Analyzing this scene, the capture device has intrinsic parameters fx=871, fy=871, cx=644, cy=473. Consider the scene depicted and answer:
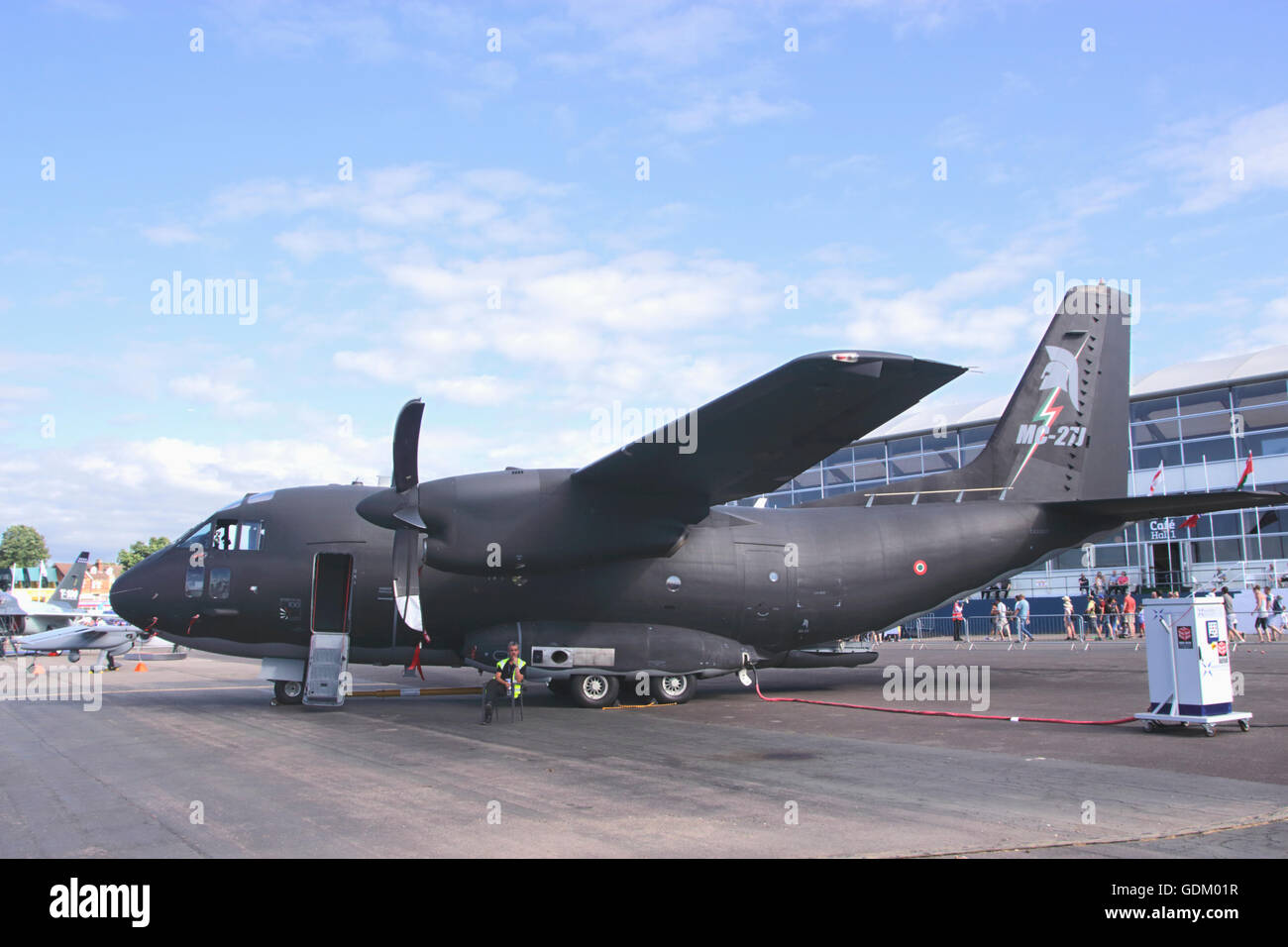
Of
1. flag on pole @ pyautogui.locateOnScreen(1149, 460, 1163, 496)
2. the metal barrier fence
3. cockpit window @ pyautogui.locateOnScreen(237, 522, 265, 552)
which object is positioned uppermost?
flag on pole @ pyautogui.locateOnScreen(1149, 460, 1163, 496)

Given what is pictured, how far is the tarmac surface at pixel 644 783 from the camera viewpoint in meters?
6.13

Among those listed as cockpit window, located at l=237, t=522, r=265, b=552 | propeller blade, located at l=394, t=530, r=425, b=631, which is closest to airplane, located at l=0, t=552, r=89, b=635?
cockpit window, located at l=237, t=522, r=265, b=552

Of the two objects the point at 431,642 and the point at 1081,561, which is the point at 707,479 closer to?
the point at 431,642

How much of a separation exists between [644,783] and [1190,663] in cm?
742

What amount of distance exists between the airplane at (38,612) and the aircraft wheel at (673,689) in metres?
42.9

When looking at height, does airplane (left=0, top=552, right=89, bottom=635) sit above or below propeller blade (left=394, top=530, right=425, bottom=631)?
below

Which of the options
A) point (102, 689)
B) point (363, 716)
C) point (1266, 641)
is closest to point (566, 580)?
point (363, 716)

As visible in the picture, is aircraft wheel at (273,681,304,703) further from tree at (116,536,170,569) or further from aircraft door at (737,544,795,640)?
tree at (116,536,170,569)

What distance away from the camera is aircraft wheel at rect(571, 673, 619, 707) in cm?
1509

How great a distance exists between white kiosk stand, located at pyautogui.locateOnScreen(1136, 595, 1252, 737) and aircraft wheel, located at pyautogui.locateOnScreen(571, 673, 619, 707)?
803 centimetres

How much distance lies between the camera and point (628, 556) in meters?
14.8

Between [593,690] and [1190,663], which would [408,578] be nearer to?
[593,690]

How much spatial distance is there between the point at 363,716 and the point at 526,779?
6762 mm

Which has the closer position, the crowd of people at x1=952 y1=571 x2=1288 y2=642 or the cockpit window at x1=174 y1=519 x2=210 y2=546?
the cockpit window at x1=174 y1=519 x2=210 y2=546
